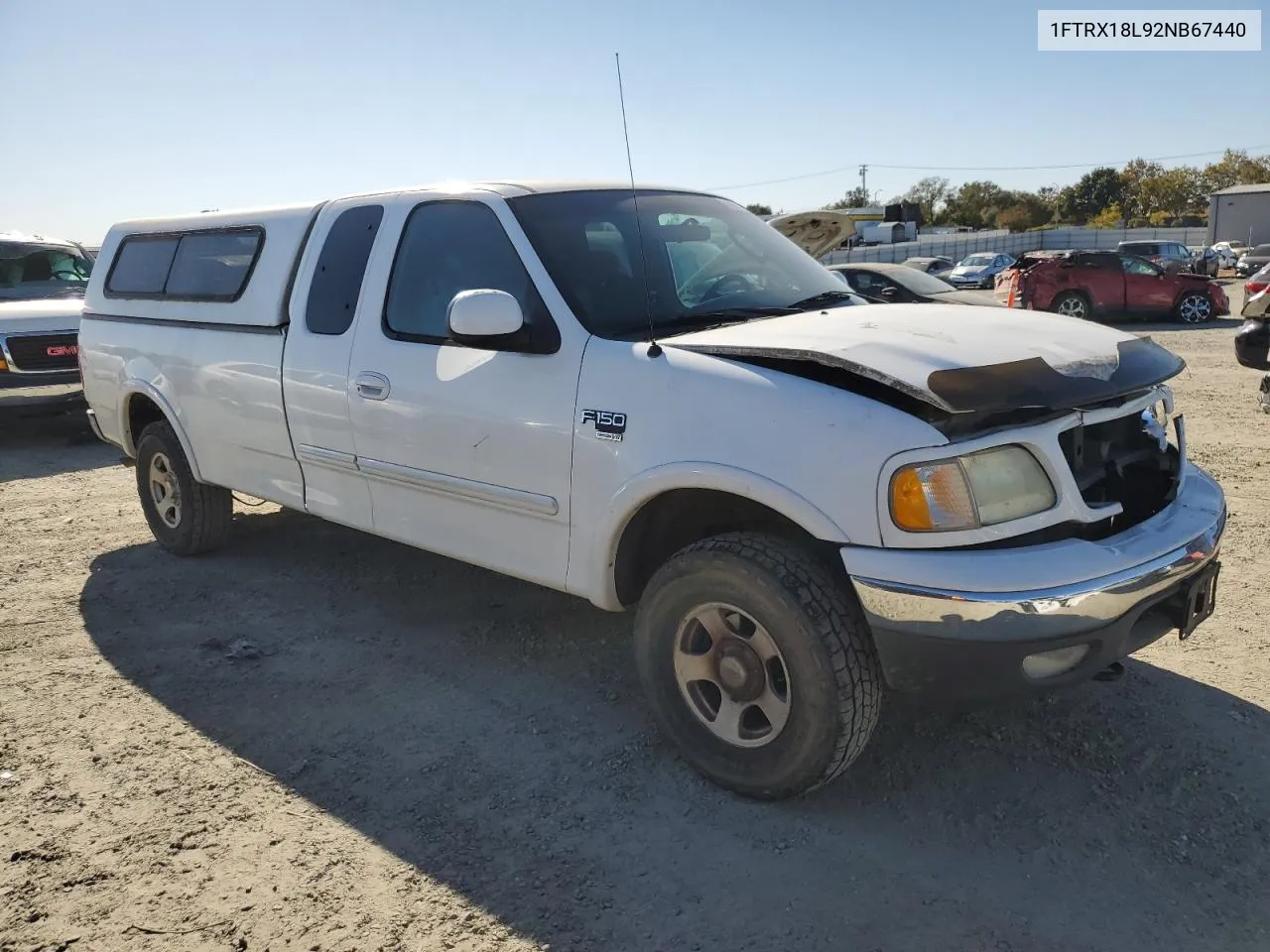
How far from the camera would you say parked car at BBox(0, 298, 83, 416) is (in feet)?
29.2

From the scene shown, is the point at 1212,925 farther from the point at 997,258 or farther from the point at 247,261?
the point at 997,258

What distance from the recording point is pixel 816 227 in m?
10.2

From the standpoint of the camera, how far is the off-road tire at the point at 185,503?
540cm

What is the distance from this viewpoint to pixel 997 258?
3272cm

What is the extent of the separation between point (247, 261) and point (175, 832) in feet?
9.27

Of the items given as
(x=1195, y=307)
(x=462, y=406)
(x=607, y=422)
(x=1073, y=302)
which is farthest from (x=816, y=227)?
(x=1195, y=307)

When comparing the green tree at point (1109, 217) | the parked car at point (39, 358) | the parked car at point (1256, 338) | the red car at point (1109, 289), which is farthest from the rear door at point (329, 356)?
the green tree at point (1109, 217)

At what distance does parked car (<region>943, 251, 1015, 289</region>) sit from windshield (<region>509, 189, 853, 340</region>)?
27526mm

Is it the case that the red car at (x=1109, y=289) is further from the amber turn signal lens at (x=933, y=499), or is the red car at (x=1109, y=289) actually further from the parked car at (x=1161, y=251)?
the amber turn signal lens at (x=933, y=499)

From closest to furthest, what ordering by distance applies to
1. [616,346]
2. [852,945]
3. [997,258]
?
[852,945] < [616,346] < [997,258]

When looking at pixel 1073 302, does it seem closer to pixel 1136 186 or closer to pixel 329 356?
pixel 329 356

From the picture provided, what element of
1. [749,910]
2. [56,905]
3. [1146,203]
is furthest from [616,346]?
[1146,203]

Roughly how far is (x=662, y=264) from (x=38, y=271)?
391 inches

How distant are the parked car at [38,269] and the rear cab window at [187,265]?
582cm
